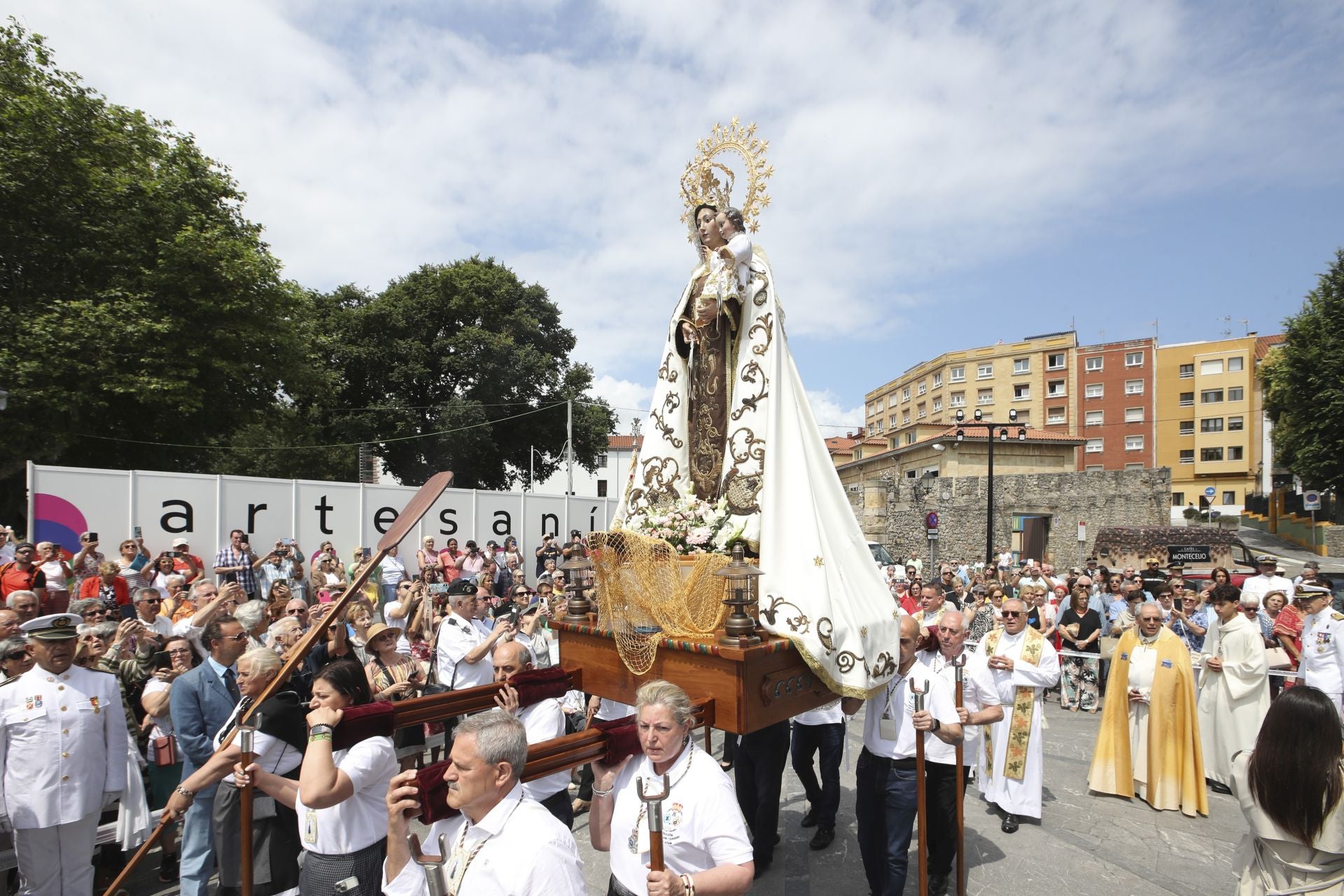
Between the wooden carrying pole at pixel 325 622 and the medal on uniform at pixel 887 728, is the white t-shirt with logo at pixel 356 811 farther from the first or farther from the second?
the medal on uniform at pixel 887 728

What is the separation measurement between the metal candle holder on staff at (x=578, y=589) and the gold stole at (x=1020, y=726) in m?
4.21

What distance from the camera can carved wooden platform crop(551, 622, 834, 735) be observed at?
3.41 m

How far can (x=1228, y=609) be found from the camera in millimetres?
7691

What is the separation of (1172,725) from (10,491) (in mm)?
25663

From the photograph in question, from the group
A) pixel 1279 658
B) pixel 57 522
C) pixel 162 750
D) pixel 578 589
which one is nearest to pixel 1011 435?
pixel 1279 658

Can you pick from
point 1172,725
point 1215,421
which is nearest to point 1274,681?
point 1172,725

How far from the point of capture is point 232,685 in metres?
4.96

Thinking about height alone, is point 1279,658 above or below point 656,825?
below

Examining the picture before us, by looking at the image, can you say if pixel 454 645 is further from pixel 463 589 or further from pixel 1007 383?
pixel 1007 383

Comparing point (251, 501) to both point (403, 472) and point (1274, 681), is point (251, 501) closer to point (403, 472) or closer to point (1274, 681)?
point (1274, 681)

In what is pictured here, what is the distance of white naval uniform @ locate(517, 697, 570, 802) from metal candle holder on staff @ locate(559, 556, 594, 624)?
20.3 inches

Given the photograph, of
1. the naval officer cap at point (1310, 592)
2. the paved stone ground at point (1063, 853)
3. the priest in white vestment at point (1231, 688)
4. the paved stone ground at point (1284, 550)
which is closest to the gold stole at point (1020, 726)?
the paved stone ground at point (1063, 853)

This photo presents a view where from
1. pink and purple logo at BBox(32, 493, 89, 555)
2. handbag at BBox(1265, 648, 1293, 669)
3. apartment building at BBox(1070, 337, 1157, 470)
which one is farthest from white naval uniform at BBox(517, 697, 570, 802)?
apartment building at BBox(1070, 337, 1157, 470)

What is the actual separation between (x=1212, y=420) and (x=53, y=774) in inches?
2555
